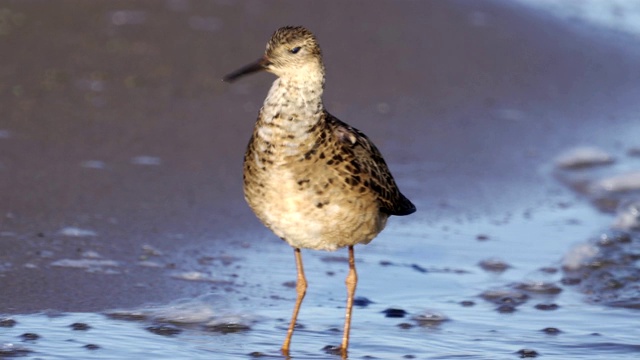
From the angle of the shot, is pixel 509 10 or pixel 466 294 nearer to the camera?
pixel 466 294

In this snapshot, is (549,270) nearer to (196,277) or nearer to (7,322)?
(196,277)

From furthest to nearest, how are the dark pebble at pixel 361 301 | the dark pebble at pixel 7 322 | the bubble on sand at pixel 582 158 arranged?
the bubble on sand at pixel 582 158
the dark pebble at pixel 361 301
the dark pebble at pixel 7 322

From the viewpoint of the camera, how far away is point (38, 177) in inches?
324

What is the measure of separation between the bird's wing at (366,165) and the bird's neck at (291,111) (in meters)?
0.19

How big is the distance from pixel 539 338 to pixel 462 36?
525 cm

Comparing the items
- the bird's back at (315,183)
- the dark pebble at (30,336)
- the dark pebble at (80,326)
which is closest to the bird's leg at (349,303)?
the bird's back at (315,183)

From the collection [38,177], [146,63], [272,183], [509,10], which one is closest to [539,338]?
[272,183]

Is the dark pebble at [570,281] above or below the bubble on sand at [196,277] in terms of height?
above

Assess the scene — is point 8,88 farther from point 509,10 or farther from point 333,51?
Result: point 509,10

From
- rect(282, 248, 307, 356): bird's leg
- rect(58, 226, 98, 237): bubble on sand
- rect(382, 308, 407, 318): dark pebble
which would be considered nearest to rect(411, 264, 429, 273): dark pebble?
rect(382, 308, 407, 318): dark pebble

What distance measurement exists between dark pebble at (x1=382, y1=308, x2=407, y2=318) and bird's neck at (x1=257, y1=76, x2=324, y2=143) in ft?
4.57

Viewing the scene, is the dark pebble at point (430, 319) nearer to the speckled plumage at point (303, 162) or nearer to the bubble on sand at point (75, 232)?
the speckled plumage at point (303, 162)

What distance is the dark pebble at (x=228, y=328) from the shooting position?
6.55 metres

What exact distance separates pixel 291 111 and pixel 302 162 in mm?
254
